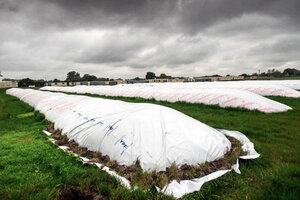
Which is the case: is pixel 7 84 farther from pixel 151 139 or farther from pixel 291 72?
pixel 291 72

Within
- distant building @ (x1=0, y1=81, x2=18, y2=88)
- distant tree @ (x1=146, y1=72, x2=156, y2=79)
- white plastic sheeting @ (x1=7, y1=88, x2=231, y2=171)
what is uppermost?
distant tree @ (x1=146, y1=72, x2=156, y2=79)

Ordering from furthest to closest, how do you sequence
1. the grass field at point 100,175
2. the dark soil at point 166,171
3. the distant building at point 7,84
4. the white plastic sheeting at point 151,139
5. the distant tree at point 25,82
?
the distant tree at point 25,82 → the distant building at point 7,84 → the white plastic sheeting at point 151,139 → the dark soil at point 166,171 → the grass field at point 100,175

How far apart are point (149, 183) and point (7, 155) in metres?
4.35

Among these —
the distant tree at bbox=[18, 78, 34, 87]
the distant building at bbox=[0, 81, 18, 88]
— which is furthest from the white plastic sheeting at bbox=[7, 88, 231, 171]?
the distant building at bbox=[0, 81, 18, 88]

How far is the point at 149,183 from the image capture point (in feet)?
10.4

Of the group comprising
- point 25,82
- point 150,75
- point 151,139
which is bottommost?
point 151,139

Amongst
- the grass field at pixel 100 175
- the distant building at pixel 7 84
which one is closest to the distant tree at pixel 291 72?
the grass field at pixel 100 175

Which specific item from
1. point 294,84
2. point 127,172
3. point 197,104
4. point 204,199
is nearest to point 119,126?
point 127,172

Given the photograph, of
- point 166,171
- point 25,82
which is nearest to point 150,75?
point 25,82

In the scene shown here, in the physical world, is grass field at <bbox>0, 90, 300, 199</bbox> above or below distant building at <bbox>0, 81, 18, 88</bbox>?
below

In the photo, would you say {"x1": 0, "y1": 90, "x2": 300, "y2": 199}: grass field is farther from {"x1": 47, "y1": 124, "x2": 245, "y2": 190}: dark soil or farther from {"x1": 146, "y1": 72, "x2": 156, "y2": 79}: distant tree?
{"x1": 146, "y1": 72, "x2": 156, "y2": 79}: distant tree

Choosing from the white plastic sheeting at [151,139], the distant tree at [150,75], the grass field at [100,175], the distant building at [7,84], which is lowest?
the grass field at [100,175]

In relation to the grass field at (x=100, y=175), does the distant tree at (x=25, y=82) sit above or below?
above

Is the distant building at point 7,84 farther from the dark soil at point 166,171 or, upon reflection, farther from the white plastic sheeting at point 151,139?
the dark soil at point 166,171
